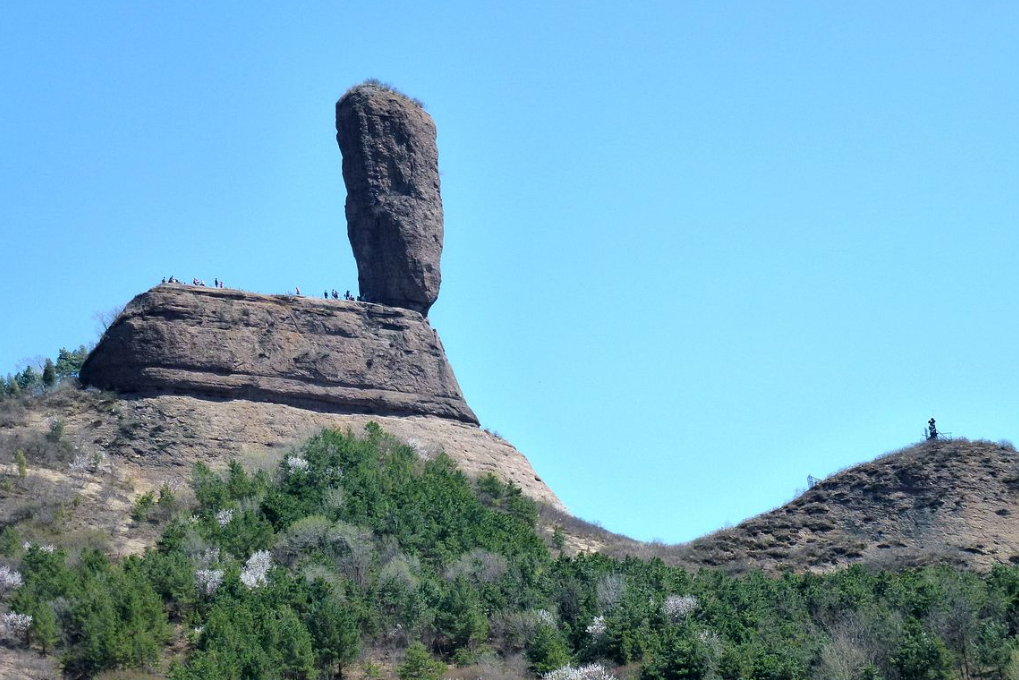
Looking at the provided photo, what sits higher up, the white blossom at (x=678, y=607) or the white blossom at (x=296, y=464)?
the white blossom at (x=296, y=464)

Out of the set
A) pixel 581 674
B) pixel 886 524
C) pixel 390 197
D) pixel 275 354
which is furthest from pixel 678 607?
pixel 390 197

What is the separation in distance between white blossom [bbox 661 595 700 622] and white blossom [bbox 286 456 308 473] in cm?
1018

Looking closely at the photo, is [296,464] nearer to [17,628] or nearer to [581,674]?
[17,628]

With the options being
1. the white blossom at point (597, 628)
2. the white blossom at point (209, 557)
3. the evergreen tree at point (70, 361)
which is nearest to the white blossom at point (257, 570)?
the white blossom at point (209, 557)

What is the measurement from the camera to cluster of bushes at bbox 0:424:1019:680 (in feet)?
98.0

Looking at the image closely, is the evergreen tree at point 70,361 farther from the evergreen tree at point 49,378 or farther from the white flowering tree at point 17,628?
the white flowering tree at point 17,628

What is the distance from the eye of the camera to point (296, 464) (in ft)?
129

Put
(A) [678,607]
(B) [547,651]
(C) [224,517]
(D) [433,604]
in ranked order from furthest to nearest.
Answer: (C) [224,517], (D) [433,604], (A) [678,607], (B) [547,651]

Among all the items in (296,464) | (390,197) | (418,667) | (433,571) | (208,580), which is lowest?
(418,667)

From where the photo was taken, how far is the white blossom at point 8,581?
32.3 meters

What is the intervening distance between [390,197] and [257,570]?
15250 millimetres

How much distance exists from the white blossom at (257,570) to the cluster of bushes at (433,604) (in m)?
0.04

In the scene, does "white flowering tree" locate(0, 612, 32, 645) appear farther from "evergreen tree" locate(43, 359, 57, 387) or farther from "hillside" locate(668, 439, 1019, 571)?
"hillside" locate(668, 439, 1019, 571)

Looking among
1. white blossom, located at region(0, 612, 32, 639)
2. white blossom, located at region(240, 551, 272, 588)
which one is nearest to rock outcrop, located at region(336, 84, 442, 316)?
white blossom, located at region(240, 551, 272, 588)
